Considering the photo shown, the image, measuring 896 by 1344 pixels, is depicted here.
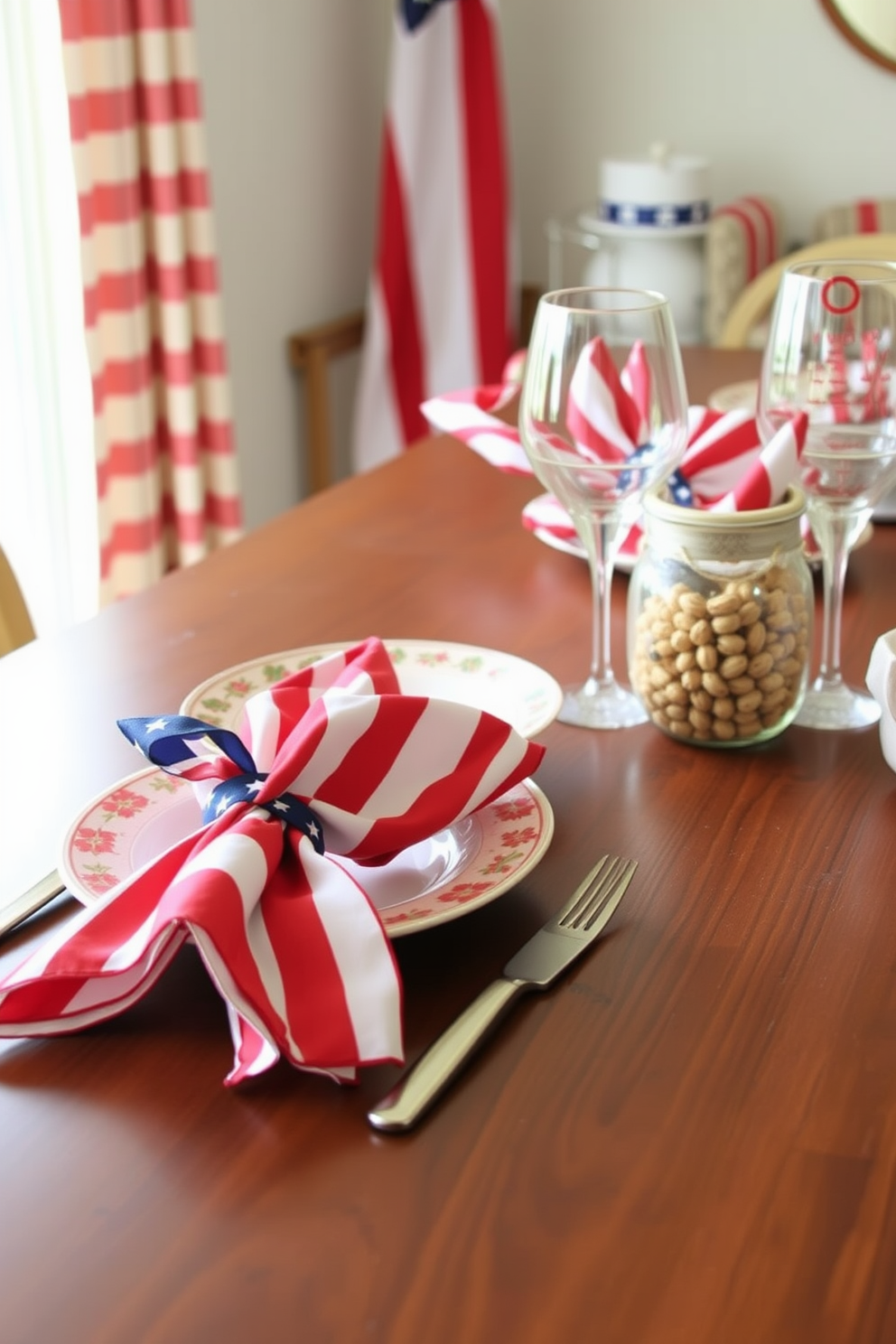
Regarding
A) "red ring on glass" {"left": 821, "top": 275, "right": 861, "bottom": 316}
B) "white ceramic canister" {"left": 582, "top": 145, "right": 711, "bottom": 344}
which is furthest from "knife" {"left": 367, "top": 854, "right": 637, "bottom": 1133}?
"white ceramic canister" {"left": 582, "top": 145, "right": 711, "bottom": 344}

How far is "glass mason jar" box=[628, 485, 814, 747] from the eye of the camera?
80 cm

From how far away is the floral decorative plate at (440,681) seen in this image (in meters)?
0.85

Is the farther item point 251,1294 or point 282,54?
point 282,54

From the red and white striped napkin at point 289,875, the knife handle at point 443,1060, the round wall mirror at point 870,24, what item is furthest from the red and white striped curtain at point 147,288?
the knife handle at point 443,1060

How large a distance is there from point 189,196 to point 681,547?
1.82 m

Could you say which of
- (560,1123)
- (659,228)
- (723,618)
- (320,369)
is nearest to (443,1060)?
(560,1123)

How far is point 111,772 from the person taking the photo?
82 cm

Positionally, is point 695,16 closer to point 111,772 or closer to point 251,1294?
point 111,772

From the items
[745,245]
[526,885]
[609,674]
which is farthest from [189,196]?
[526,885]

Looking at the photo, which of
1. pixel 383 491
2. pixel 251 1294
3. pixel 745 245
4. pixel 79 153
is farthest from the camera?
pixel 745 245

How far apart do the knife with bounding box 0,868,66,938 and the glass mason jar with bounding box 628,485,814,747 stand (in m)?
0.35

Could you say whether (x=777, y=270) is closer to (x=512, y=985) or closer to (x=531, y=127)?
(x=531, y=127)

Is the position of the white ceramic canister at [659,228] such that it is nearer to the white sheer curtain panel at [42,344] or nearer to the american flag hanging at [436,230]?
the american flag hanging at [436,230]

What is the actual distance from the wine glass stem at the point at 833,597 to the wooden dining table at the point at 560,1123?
0.07m
